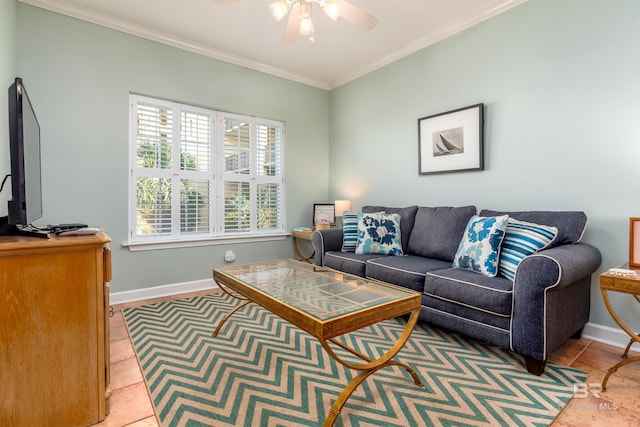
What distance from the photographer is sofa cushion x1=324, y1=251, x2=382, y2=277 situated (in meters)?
2.81

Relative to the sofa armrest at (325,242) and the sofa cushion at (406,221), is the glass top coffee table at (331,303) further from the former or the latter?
the sofa cushion at (406,221)

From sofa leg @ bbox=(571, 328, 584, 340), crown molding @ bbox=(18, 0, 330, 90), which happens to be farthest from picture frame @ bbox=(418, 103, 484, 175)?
crown molding @ bbox=(18, 0, 330, 90)

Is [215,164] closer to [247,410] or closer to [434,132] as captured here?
[434,132]

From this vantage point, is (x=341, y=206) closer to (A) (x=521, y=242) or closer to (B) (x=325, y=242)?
(B) (x=325, y=242)

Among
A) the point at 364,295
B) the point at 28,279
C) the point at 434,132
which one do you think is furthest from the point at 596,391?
the point at 28,279

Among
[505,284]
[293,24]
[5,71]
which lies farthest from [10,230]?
[505,284]

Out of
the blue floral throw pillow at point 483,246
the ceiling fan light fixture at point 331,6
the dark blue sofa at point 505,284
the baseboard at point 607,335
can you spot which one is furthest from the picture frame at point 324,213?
the baseboard at point 607,335

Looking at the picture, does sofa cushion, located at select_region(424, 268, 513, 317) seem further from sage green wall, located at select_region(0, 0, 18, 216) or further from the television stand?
sage green wall, located at select_region(0, 0, 18, 216)

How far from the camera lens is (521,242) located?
2100mm

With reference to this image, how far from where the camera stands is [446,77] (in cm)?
313

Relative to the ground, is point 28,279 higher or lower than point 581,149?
lower

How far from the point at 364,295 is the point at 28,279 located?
57.5 inches

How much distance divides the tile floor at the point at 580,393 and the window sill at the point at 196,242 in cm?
114

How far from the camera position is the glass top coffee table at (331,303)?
1.35 meters
